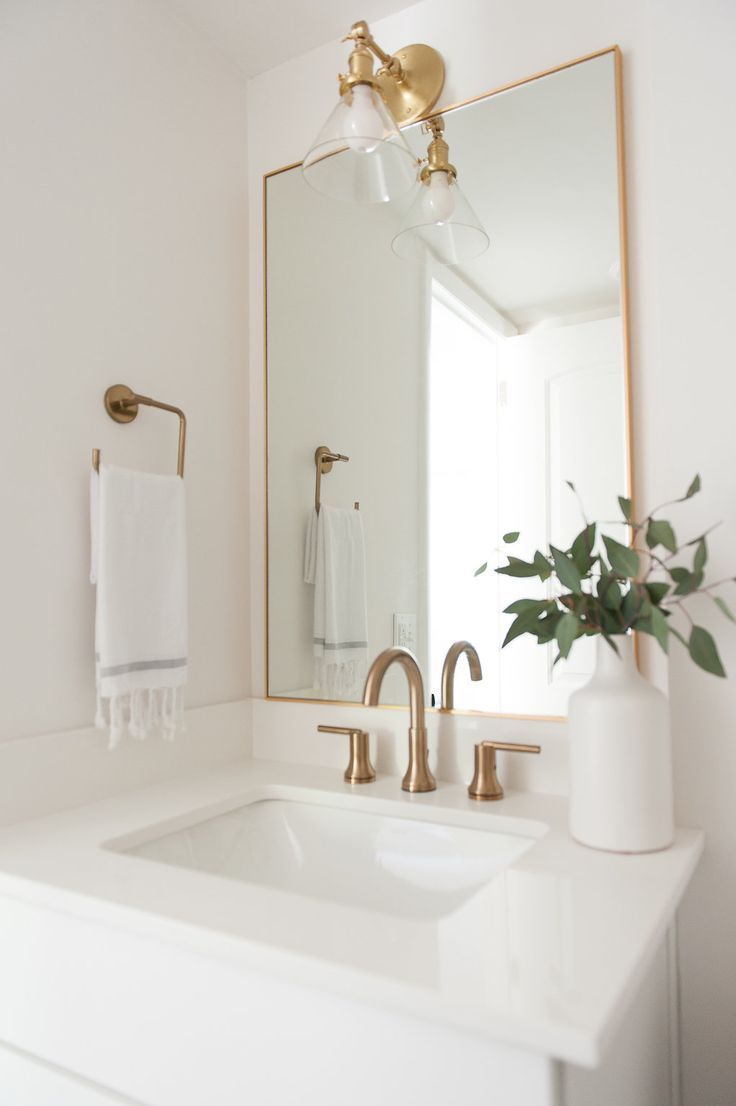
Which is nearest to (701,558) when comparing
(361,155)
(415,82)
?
(361,155)

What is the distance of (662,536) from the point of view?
98 cm

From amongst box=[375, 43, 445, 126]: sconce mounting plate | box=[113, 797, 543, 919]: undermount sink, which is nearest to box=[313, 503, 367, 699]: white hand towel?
box=[113, 797, 543, 919]: undermount sink

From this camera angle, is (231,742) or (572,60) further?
(231,742)

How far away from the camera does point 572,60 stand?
1305 millimetres

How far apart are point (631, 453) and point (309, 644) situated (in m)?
0.70

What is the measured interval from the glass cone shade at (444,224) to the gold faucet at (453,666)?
69 centimetres

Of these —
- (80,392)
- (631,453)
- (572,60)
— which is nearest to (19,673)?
(80,392)

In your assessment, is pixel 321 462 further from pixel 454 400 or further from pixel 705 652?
pixel 705 652

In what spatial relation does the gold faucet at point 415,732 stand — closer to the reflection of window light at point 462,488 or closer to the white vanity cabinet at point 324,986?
the reflection of window light at point 462,488

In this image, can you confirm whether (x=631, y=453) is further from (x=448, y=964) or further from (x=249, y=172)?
(x=249, y=172)

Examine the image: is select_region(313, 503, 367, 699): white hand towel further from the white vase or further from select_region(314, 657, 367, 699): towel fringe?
the white vase

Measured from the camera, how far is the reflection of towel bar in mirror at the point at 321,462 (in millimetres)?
1532

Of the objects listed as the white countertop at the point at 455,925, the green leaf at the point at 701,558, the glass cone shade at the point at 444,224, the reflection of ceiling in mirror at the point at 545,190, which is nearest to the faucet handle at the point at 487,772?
the white countertop at the point at 455,925

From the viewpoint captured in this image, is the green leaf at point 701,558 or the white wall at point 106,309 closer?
the green leaf at point 701,558
